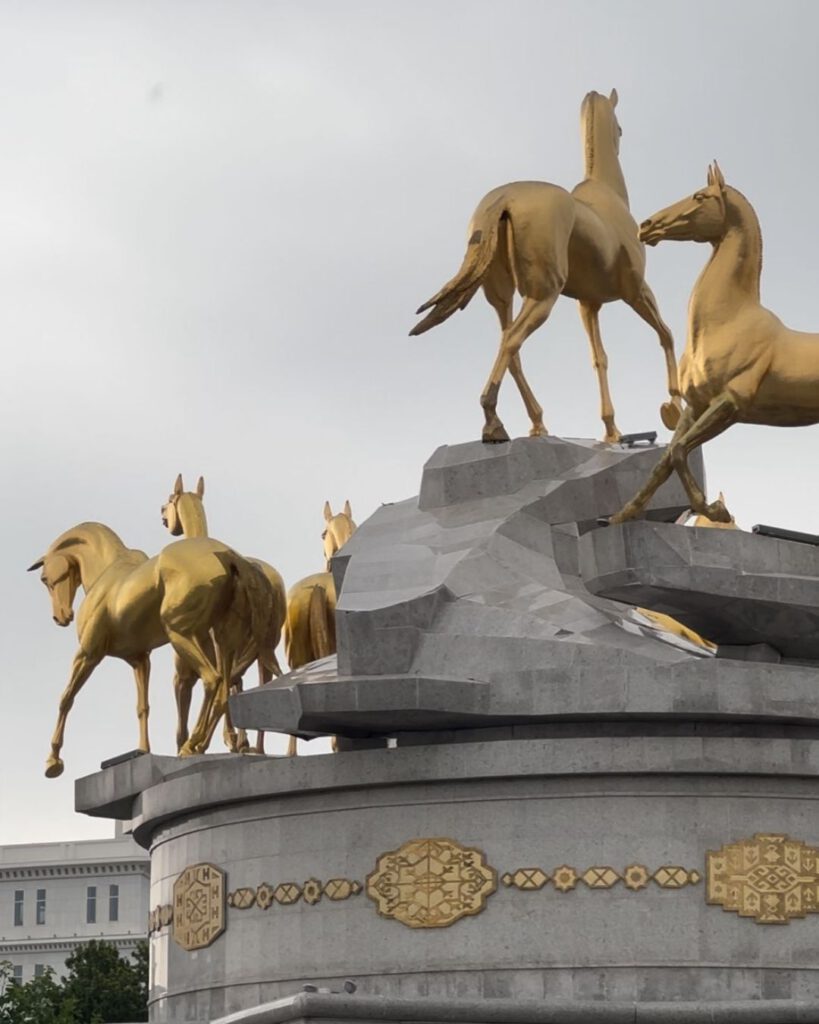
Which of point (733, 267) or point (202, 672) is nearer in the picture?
point (733, 267)

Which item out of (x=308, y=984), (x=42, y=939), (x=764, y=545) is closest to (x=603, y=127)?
(x=764, y=545)

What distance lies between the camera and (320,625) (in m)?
25.6

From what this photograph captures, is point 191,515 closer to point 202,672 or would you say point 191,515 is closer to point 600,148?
point 202,672

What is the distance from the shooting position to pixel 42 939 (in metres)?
74.4

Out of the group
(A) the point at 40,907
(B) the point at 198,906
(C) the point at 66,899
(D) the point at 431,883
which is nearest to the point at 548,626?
(D) the point at 431,883

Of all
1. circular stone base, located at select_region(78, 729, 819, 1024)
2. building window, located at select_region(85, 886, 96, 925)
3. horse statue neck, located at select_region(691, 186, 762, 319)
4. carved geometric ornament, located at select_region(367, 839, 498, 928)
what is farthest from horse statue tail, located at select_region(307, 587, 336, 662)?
building window, located at select_region(85, 886, 96, 925)

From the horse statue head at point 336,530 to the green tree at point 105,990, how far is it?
1506 centimetres

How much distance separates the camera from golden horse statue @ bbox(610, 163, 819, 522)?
20.7m

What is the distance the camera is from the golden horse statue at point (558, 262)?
2286 cm

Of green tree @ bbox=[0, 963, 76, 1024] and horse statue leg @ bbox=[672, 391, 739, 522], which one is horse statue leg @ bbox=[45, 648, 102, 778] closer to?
horse statue leg @ bbox=[672, 391, 739, 522]

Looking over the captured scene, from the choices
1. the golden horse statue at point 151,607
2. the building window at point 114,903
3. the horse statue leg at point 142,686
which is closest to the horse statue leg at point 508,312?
the golden horse statue at point 151,607

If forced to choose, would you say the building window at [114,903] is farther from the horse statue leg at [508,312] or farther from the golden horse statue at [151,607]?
the horse statue leg at [508,312]

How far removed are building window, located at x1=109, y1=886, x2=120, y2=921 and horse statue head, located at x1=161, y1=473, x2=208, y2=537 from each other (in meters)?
48.5

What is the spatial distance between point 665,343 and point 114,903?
51322 millimetres
